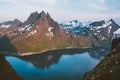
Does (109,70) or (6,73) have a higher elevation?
(109,70)

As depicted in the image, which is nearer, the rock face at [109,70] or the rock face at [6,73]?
the rock face at [109,70]

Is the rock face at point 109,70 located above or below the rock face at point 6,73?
above

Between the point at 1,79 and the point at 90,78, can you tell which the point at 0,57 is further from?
the point at 90,78

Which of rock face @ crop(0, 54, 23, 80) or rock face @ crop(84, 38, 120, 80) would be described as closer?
rock face @ crop(84, 38, 120, 80)

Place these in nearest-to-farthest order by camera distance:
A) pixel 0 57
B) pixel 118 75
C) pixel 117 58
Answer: pixel 118 75
pixel 117 58
pixel 0 57

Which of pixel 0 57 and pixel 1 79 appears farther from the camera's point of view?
pixel 0 57

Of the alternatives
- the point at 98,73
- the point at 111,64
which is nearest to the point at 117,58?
the point at 111,64

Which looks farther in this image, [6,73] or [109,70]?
[6,73]

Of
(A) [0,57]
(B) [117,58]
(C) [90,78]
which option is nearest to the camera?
(C) [90,78]

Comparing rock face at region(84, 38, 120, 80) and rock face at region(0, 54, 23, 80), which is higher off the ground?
rock face at region(84, 38, 120, 80)

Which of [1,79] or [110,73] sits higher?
[110,73]
